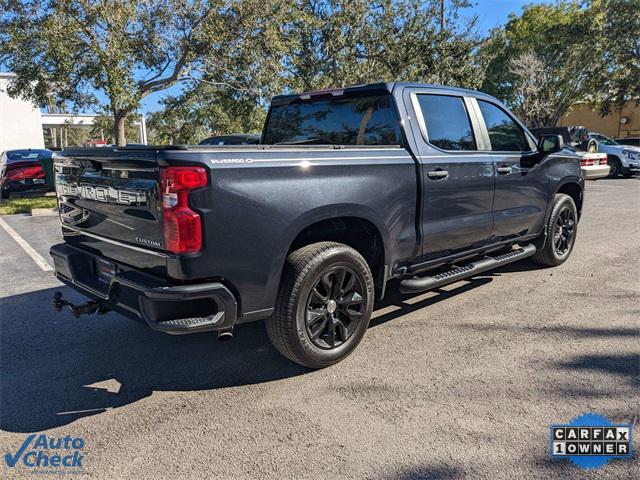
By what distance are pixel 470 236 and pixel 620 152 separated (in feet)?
56.2

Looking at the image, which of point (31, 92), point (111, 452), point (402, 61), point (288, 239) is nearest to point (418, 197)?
point (288, 239)

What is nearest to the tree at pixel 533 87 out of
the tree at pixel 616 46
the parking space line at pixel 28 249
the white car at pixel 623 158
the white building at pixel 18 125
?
the tree at pixel 616 46

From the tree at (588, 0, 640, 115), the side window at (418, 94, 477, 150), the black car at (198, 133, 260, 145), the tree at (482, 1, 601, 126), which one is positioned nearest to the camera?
the side window at (418, 94, 477, 150)

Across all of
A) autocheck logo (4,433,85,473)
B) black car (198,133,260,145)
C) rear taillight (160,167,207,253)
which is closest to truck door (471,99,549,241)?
rear taillight (160,167,207,253)

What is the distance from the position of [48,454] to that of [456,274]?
319 centimetres

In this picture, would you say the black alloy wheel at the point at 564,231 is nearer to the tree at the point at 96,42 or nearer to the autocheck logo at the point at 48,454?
the autocheck logo at the point at 48,454

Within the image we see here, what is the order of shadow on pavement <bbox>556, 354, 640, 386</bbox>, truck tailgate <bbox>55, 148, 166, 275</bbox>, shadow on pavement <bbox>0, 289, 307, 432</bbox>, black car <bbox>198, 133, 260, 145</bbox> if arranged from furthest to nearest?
black car <bbox>198, 133, 260, 145</bbox>
shadow on pavement <bbox>556, 354, 640, 386</bbox>
shadow on pavement <bbox>0, 289, 307, 432</bbox>
truck tailgate <bbox>55, 148, 166, 275</bbox>

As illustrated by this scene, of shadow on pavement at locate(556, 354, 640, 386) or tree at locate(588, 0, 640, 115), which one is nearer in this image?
shadow on pavement at locate(556, 354, 640, 386)

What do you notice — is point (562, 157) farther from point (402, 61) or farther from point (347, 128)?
point (402, 61)

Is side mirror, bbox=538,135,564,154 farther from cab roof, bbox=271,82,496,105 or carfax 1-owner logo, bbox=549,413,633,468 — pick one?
carfax 1-owner logo, bbox=549,413,633,468

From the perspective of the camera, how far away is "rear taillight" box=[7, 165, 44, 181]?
13711 mm

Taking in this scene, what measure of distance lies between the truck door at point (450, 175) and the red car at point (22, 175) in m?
13.0

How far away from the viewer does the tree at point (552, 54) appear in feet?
85.8

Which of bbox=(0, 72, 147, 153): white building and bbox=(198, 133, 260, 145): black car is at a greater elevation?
bbox=(0, 72, 147, 153): white building
